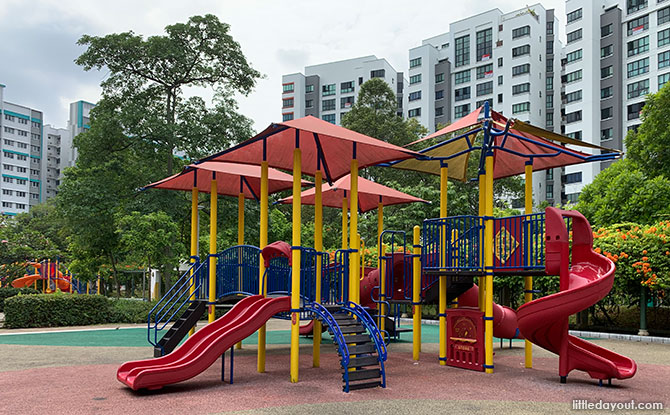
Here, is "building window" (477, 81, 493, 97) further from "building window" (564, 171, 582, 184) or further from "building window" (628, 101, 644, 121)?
"building window" (628, 101, 644, 121)

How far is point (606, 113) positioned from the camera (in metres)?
52.6

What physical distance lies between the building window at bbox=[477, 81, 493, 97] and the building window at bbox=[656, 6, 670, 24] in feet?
57.0

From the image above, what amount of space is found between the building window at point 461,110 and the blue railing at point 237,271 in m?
56.7

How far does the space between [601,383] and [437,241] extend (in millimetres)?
3978

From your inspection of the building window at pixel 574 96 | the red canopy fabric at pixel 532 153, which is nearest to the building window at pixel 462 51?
the building window at pixel 574 96

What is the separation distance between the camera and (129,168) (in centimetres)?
Answer: 2200

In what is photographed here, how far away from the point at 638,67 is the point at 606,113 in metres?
4.60

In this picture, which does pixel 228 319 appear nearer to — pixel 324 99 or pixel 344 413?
pixel 344 413

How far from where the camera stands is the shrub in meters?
19.0

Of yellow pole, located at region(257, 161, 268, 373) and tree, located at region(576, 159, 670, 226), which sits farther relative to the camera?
tree, located at region(576, 159, 670, 226)

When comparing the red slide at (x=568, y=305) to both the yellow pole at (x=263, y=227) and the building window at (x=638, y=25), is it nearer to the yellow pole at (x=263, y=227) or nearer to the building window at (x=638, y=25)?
the yellow pole at (x=263, y=227)

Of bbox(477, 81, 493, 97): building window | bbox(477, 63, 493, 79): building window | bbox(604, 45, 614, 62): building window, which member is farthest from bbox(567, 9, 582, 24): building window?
bbox(477, 81, 493, 97): building window

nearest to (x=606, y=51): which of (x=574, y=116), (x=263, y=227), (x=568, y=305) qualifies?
(x=574, y=116)

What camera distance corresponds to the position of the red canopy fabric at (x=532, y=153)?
37.3 ft
